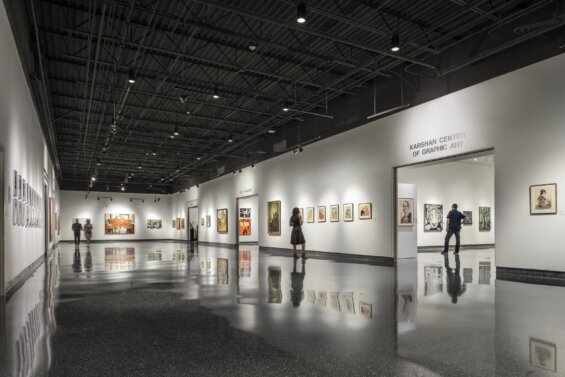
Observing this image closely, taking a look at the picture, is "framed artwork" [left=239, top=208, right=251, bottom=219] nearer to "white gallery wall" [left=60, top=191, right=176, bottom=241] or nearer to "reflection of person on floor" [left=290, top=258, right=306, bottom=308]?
"reflection of person on floor" [left=290, top=258, right=306, bottom=308]

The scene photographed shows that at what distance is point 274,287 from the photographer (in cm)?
858

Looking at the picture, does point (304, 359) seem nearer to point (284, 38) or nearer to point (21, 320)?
point (21, 320)

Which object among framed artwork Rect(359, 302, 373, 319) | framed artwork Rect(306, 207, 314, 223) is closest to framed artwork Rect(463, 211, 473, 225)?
framed artwork Rect(306, 207, 314, 223)

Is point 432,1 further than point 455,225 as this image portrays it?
No

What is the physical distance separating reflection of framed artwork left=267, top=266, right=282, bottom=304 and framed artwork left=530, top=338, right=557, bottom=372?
3.64 metres

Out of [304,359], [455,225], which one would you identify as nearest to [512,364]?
[304,359]

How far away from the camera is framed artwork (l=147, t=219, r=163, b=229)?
4718cm

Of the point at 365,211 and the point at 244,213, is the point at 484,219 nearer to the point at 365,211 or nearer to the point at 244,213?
the point at 365,211

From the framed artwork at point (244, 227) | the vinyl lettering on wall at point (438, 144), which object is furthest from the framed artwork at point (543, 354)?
the framed artwork at point (244, 227)

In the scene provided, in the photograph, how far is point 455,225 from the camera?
16.7m

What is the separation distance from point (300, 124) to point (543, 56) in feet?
38.8

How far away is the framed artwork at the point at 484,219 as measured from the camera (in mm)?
22625

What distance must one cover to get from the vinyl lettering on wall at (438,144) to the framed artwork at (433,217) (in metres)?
7.78

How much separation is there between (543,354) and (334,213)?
1373 centimetres
